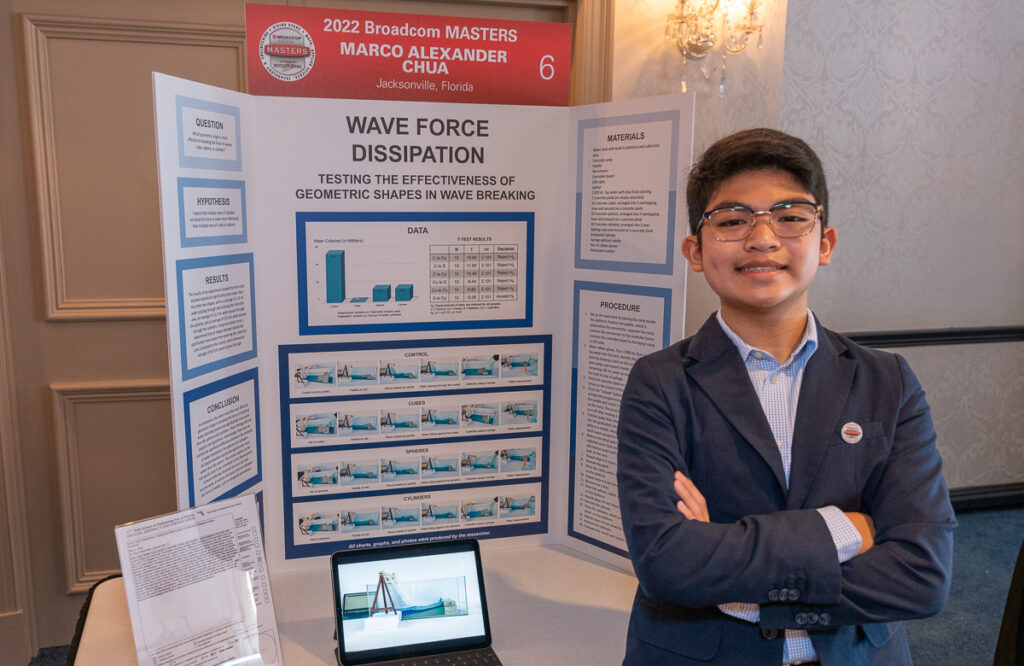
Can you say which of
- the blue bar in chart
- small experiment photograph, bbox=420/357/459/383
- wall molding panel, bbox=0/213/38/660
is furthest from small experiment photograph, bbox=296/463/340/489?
wall molding panel, bbox=0/213/38/660

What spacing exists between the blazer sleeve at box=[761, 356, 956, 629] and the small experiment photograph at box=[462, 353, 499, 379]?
3.30 feet

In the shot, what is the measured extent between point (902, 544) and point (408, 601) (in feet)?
3.03

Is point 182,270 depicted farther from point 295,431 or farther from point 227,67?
point 227,67

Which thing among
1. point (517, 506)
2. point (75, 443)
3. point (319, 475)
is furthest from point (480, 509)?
point (75, 443)

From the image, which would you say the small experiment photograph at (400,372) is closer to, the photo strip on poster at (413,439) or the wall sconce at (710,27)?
the photo strip on poster at (413,439)

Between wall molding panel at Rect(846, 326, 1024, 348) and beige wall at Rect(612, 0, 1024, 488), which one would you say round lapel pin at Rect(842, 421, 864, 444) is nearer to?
beige wall at Rect(612, 0, 1024, 488)

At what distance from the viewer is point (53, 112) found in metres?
2.60

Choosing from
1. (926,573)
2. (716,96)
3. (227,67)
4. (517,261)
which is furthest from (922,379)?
(227,67)

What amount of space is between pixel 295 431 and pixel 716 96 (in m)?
2.25

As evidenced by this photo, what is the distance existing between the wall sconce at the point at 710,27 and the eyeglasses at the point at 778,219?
200 cm

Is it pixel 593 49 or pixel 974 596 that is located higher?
pixel 593 49

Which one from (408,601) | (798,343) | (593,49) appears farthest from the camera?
(593,49)

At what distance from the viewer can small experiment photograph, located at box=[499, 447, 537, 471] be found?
2.04 meters

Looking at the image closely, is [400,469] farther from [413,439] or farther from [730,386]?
[730,386]
